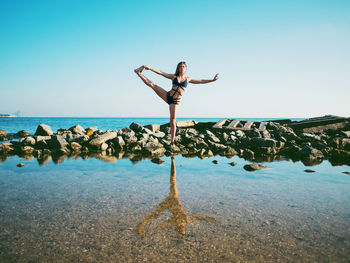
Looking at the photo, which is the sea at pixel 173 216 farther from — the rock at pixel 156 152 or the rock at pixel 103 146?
the rock at pixel 103 146

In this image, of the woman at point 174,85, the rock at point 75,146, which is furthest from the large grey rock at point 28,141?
the woman at point 174,85

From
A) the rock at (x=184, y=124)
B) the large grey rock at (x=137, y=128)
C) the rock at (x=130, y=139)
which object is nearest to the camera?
the rock at (x=130, y=139)

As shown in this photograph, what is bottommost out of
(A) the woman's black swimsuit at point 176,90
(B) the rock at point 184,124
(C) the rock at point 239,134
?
(C) the rock at point 239,134

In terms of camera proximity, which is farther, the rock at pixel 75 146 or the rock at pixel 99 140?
the rock at pixel 99 140

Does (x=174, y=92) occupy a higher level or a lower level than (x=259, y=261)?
higher

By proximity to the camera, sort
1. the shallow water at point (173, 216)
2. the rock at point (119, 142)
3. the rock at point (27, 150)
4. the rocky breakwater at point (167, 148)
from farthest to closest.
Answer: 1. the rock at point (119, 142)
2. the rock at point (27, 150)
3. the rocky breakwater at point (167, 148)
4. the shallow water at point (173, 216)

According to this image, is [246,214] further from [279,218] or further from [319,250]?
[319,250]

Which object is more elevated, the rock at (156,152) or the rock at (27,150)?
the rock at (156,152)

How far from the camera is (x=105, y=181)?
13.3 ft

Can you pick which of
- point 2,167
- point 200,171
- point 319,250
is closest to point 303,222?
point 319,250

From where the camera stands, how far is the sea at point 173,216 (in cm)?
192

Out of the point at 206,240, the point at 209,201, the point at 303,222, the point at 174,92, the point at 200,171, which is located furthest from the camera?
the point at 174,92

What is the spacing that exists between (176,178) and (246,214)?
5.77 ft

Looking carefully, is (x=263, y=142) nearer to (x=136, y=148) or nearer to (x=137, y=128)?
(x=136, y=148)
